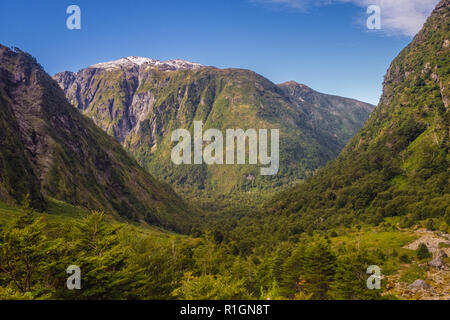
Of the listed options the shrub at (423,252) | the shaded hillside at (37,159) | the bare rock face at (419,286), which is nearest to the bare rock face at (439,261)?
the shrub at (423,252)

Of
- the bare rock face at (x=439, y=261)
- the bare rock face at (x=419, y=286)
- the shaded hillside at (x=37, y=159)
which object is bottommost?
the bare rock face at (x=419, y=286)

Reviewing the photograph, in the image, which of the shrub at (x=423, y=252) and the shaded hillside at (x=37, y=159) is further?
the shaded hillside at (x=37, y=159)

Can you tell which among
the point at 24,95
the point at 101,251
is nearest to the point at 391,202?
the point at 101,251

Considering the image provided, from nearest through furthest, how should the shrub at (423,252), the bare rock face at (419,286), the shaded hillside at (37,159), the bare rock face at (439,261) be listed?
the bare rock face at (419,286)
the bare rock face at (439,261)
the shrub at (423,252)
the shaded hillside at (37,159)

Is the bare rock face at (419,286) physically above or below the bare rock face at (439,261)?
below

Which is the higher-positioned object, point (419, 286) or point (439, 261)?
point (439, 261)

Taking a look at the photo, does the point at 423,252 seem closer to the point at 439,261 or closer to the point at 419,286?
the point at 439,261

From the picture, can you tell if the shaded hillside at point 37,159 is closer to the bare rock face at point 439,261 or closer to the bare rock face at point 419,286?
the bare rock face at point 419,286

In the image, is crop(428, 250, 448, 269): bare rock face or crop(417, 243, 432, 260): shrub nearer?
crop(428, 250, 448, 269): bare rock face

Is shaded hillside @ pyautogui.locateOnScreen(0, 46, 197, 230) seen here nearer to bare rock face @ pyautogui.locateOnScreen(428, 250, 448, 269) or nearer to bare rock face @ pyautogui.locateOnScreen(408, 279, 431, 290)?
bare rock face @ pyautogui.locateOnScreen(408, 279, 431, 290)

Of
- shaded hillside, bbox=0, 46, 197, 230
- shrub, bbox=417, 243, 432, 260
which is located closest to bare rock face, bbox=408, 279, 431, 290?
shrub, bbox=417, 243, 432, 260

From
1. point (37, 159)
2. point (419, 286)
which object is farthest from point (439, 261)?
point (37, 159)

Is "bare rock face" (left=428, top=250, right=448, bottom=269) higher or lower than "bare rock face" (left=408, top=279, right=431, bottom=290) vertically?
higher
